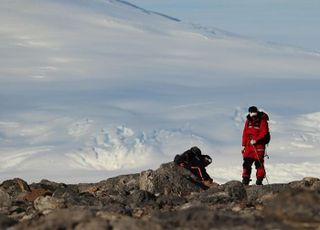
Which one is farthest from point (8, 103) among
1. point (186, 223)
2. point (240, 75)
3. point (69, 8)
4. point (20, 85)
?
point (186, 223)

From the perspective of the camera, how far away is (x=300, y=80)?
19012cm

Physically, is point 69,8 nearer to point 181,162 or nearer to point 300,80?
point 300,80

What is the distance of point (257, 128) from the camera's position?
18094 mm

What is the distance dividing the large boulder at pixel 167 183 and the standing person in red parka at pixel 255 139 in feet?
3.34

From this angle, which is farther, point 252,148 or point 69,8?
point 69,8

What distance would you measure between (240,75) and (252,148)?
173 m

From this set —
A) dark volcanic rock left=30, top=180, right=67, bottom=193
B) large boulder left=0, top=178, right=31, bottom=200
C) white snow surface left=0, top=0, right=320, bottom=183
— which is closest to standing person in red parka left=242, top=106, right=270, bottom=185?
dark volcanic rock left=30, top=180, right=67, bottom=193

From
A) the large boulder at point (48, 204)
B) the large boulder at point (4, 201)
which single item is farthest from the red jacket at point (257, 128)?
the large boulder at point (48, 204)

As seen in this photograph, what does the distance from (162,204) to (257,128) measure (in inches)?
175

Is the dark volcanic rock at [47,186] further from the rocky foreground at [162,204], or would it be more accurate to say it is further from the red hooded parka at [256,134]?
the red hooded parka at [256,134]

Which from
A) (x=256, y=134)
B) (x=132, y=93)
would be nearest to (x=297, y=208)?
(x=256, y=134)

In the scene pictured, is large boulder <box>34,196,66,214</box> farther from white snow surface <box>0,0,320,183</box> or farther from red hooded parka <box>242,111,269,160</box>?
white snow surface <box>0,0,320,183</box>

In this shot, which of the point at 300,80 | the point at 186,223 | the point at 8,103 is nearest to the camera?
the point at 186,223

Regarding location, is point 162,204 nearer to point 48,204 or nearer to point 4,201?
point 48,204
